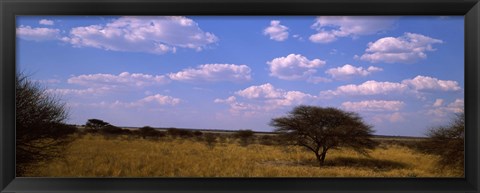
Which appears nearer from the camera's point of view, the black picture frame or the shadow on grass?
the black picture frame

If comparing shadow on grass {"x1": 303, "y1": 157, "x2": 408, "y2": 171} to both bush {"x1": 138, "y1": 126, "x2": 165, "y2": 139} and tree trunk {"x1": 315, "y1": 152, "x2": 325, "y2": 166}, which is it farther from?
bush {"x1": 138, "y1": 126, "x2": 165, "y2": 139}

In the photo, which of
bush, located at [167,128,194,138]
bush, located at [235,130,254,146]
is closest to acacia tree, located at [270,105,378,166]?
bush, located at [235,130,254,146]

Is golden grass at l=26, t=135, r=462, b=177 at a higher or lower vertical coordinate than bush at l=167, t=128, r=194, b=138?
lower

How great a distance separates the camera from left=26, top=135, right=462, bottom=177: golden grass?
249 cm

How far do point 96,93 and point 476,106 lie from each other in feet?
6.83

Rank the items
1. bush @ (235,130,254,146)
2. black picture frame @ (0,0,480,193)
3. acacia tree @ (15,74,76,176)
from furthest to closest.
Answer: bush @ (235,130,254,146), acacia tree @ (15,74,76,176), black picture frame @ (0,0,480,193)

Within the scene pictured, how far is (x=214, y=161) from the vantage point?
257 cm

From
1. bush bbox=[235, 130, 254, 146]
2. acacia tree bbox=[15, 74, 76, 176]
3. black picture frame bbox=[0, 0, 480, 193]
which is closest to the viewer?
black picture frame bbox=[0, 0, 480, 193]

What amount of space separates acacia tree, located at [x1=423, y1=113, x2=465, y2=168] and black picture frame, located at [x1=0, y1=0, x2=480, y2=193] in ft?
0.29

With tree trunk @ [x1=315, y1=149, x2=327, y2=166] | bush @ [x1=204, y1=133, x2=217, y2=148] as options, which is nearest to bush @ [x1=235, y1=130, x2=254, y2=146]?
bush @ [x1=204, y1=133, x2=217, y2=148]

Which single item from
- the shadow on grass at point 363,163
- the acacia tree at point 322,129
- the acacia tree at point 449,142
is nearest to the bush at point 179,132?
the acacia tree at point 322,129

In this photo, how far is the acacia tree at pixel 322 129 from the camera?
253 cm

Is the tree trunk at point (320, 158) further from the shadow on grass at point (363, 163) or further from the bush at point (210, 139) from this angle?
the bush at point (210, 139)

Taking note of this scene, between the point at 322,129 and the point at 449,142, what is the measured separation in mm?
718
